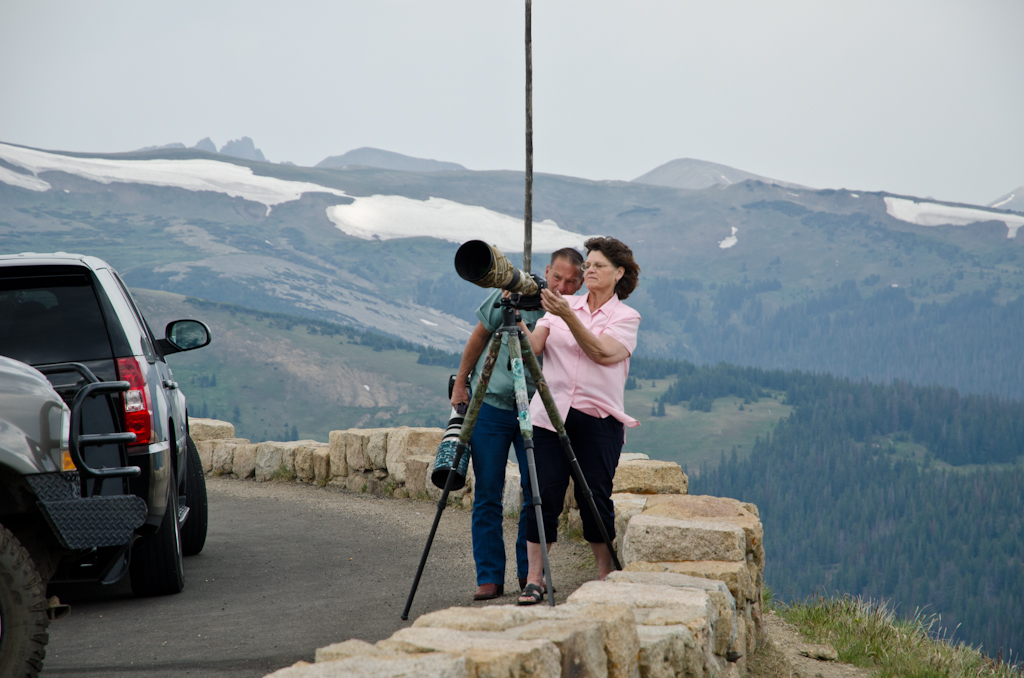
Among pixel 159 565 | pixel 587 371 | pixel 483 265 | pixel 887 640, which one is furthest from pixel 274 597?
pixel 887 640

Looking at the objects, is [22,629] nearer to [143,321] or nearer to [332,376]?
A: [143,321]

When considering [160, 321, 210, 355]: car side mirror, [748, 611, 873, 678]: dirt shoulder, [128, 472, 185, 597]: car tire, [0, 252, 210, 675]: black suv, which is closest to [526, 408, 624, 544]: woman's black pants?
[748, 611, 873, 678]: dirt shoulder

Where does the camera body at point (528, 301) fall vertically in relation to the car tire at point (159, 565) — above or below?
above

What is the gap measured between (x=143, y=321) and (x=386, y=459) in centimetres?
483

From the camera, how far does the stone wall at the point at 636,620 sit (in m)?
2.14

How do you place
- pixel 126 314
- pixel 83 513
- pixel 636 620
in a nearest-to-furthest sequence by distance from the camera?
pixel 636 620, pixel 83 513, pixel 126 314

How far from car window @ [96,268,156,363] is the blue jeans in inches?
66.4

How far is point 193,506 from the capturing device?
601 centimetres

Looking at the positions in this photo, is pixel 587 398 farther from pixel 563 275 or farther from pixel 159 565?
pixel 159 565

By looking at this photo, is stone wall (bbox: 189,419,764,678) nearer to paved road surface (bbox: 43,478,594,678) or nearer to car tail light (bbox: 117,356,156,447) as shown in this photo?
paved road surface (bbox: 43,478,594,678)

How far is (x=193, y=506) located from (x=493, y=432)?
9.00 ft

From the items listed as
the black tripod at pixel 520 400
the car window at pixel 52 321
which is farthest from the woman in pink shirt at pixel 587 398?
the car window at pixel 52 321

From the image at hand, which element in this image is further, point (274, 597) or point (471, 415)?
point (274, 597)

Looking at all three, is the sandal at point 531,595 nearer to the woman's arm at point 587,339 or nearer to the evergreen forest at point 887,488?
the woman's arm at point 587,339
